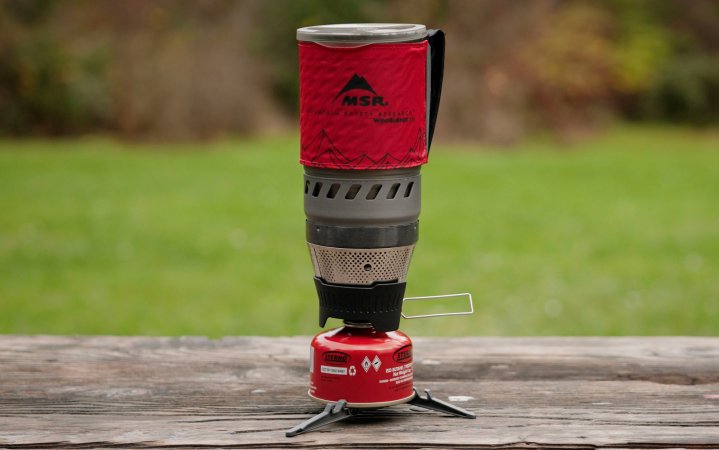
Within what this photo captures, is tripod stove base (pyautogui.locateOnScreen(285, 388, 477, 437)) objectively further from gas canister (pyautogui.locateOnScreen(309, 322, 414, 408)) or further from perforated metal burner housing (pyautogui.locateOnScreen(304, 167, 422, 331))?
perforated metal burner housing (pyautogui.locateOnScreen(304, 167, 422, 331))

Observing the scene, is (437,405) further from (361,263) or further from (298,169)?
(298,169)

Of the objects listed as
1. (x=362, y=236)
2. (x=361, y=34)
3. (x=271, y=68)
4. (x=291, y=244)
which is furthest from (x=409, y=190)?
(x=271, y=68)

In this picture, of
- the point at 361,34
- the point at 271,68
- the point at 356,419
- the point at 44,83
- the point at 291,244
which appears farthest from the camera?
the point at 271,68

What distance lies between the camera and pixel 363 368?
246 cm

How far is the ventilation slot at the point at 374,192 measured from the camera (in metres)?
2.39

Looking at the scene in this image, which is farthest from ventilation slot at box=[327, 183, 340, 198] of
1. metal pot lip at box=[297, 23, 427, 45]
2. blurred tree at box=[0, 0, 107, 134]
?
blurred tree at box=[0, 0, 107, 134]

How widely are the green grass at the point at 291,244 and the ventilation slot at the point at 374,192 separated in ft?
11.8

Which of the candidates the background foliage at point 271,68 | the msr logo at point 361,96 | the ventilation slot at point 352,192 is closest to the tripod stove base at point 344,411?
the ventilation slot at point 352,192

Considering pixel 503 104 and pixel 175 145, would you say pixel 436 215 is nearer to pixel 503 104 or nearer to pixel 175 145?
pixel 175 145

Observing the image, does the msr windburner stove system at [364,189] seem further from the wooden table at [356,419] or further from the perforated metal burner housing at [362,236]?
the wooden table at [356,419]

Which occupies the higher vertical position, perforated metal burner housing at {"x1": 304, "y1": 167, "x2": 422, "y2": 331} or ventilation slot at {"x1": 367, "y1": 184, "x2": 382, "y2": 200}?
ventilation slot at {"x1": 367, "y1": 184, "x2": 382, "y2": 200}

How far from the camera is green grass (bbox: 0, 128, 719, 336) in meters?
6.29

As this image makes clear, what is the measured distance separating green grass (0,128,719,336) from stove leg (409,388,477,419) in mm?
3397

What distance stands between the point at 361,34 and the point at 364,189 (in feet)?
1.17
